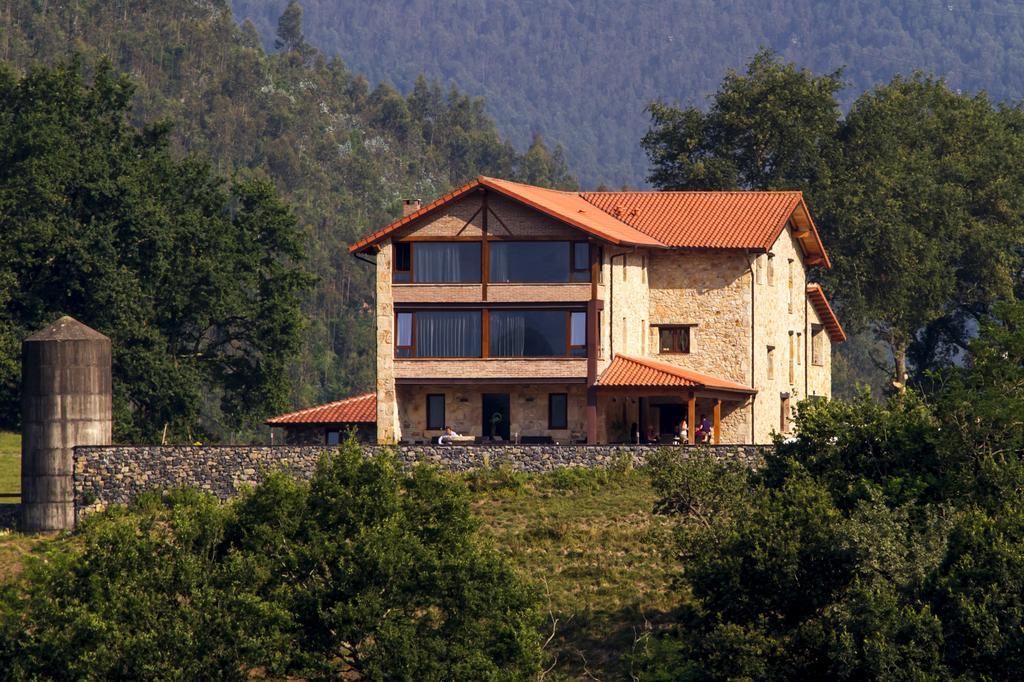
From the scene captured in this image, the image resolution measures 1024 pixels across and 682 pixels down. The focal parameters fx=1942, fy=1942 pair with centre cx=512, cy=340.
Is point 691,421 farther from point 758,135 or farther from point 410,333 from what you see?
point 758,135

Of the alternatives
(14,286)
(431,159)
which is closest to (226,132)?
(431,159)

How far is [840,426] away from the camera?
42.3 meters

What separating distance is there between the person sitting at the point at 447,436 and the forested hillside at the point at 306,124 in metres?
76.3

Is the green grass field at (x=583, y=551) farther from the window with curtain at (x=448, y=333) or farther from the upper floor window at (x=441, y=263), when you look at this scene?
the upper floor window at (x=441, y=263)

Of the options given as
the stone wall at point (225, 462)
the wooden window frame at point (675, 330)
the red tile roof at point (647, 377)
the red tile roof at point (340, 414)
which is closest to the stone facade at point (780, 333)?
the wooden window frame at point (675, 330)

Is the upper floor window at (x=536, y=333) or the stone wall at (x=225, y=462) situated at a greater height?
the upper floor window at (x=536, y=333)

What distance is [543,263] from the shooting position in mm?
60906

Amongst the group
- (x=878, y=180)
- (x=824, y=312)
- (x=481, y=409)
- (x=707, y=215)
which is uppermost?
(x=878, y=180)

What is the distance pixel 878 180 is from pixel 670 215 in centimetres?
1956

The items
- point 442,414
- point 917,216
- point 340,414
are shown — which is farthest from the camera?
point 917,216

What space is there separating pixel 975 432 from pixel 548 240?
74.7 feet

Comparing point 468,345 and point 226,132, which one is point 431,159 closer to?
point 226,132

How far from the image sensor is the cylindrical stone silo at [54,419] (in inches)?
2125

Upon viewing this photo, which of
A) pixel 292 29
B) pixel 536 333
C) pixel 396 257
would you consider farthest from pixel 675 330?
pixel 292 29
